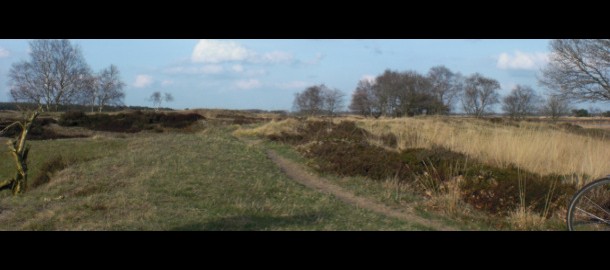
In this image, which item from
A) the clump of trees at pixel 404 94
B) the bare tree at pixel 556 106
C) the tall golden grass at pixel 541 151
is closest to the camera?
the tall golden grass at pixel 541 151

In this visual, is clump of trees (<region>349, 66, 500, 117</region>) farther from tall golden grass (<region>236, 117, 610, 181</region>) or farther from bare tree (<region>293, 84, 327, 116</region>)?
tall golden grass (<region>236, 117, 610, 181</region>)

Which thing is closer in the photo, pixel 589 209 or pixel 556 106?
pixel 589 209

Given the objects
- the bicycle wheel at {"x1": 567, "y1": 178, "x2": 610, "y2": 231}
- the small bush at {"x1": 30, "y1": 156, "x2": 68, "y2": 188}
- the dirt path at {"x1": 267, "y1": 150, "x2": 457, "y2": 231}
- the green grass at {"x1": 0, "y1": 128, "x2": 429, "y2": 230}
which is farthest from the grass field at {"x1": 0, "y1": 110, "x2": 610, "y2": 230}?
the small bush at {"x1": 30, "y1": 156, "x2": 68, "y2": 188}

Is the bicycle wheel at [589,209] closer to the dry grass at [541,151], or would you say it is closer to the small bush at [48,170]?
the dry grass at [541,151]

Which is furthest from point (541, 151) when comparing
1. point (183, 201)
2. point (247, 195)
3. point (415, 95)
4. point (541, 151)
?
point (415, 95)

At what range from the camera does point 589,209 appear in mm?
6117

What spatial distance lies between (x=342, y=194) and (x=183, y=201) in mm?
3194

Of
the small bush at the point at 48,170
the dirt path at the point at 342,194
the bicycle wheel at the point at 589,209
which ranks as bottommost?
the small bush at the point at 48,170

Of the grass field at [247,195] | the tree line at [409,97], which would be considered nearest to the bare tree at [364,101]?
the tree line at [409,97]

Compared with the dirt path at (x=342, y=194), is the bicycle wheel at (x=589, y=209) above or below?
above

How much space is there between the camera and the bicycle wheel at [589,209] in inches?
196

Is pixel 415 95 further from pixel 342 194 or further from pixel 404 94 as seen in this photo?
pixel 342 194

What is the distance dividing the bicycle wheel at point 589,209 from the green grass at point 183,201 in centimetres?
203
